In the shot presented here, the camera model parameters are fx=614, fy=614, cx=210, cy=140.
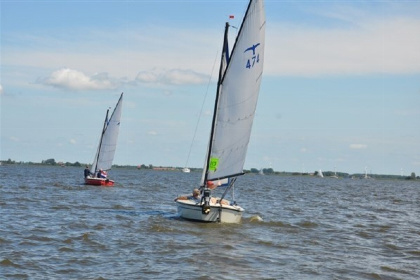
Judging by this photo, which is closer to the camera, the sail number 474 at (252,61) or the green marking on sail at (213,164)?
the sail number 474 at (252,61)

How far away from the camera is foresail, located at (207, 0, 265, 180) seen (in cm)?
3194

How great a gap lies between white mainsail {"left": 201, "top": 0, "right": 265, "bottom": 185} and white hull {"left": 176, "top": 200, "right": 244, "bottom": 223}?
1.74 m

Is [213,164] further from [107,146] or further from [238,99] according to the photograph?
[107,146]

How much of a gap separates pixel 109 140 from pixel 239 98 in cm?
4316

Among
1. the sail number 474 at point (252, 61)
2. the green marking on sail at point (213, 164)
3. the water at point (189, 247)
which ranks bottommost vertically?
the water at point (189, 247)

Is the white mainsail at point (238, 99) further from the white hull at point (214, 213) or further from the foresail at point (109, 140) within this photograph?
the foresail at point (109, 140)

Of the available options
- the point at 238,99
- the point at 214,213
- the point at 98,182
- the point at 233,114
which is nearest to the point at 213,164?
the point at 214,213

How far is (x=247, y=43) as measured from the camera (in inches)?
1267

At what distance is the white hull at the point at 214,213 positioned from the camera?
33.0 meters

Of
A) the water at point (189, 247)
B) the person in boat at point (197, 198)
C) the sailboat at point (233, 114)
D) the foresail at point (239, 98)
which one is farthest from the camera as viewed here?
the person in boat at point (197, 198)

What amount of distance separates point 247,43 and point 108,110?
45120mm

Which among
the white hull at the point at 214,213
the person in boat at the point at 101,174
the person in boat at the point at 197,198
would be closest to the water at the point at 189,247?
the white hull at the point at 214,213

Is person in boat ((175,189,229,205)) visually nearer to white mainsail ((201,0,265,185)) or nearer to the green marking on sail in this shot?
white mainsail ((201,0,265,185))

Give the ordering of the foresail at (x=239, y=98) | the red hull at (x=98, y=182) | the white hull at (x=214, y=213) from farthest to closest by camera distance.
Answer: the red hull at (x=98, y=182) < the white hull at (x=214, y=213) < the foresail at (x=239, y=98)
